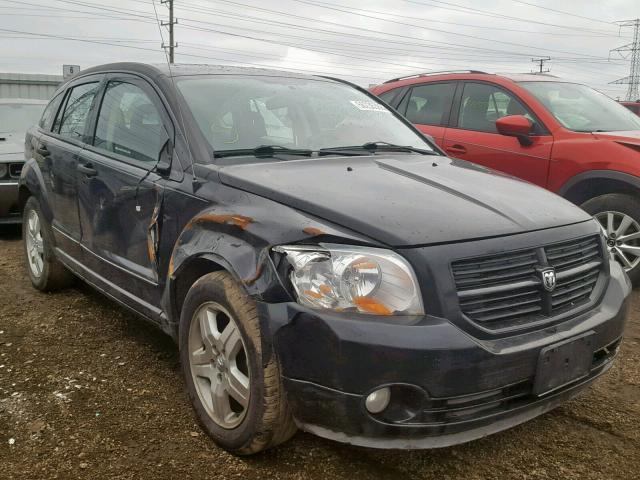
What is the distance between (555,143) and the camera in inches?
198

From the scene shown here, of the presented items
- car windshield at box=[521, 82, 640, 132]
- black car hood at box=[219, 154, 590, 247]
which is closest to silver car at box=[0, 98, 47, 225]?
black car hood at box=[219, 154, 590, 247]

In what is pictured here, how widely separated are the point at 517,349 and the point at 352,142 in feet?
5.24

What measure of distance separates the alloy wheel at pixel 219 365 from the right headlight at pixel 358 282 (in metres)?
0.37

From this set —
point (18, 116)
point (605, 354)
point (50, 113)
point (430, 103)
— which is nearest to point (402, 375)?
point (605, 354)

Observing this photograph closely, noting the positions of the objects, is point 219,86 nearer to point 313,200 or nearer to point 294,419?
point 313,200

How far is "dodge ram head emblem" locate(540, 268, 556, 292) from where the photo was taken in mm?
2242

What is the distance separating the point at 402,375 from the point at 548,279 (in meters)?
0.70

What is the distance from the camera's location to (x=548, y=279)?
226cm

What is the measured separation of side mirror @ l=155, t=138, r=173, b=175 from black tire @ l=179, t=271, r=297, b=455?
0.68 meters

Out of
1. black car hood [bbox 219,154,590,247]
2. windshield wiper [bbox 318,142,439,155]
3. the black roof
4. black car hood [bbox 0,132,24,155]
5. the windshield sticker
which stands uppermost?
the black roof

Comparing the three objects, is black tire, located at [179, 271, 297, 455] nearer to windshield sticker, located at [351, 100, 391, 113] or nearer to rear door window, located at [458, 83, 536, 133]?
windshield sticker, located at [351, 100, 391, 113]

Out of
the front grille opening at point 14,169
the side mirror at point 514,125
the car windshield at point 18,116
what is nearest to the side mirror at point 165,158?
the side mirror at point 514,125

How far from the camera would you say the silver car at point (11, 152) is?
6418mm

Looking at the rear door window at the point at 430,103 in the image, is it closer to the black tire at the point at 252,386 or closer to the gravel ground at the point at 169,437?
the gravel ground at the point at 169,437
